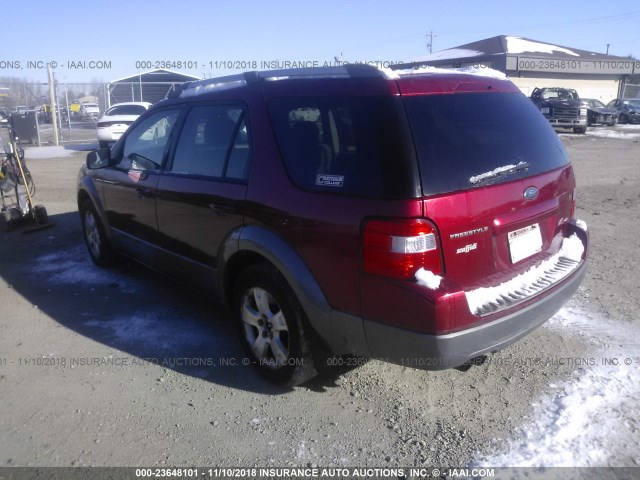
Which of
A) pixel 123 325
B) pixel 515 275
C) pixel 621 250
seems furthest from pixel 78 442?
pixel 621 250

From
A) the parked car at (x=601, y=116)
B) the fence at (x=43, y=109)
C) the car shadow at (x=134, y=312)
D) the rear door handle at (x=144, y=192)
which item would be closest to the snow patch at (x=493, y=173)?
the car shadow at (x=134, y=312)

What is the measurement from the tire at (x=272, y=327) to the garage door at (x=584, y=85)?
37.0m

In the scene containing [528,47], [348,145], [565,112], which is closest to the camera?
[348,145]

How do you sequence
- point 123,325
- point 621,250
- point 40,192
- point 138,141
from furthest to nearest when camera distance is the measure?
point 40,192, point 621,250, point 138,141, point 123,325

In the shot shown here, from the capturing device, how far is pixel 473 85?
3.10 metres

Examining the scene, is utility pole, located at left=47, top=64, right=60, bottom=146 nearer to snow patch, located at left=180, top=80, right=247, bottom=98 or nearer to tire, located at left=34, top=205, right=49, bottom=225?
tire, located at left=34, top=205, right=49, bottom=225

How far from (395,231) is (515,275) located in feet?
2.86

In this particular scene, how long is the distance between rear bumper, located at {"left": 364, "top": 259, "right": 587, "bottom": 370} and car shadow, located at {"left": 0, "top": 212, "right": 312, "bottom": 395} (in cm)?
92

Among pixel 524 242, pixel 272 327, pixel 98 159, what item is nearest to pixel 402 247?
pixel 524 242

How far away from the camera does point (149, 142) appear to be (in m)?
4.68

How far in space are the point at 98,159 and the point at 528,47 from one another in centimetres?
4073

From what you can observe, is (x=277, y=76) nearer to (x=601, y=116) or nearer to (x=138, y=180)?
(x=138, y=180)

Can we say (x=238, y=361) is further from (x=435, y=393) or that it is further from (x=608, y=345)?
(x=608, y=345)

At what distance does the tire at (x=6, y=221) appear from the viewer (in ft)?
24.2
